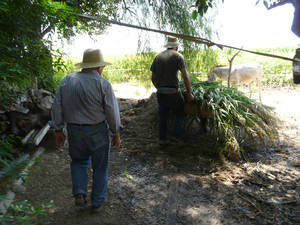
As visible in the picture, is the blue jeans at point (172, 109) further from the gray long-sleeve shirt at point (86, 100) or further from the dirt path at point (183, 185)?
the gray long-sleeve shirt at point (86, 100)

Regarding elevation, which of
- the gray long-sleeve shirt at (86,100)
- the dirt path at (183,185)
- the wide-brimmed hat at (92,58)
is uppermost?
the wide-brimmed hat at (92,58)

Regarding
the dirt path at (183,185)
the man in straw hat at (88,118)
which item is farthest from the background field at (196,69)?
the man in straw hat at (88,118)

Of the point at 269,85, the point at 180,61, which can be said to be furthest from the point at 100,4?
the point at 269,85

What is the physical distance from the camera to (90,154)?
2602 millimetres

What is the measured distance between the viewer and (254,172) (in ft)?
11.7

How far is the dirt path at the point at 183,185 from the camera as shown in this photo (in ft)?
8.55

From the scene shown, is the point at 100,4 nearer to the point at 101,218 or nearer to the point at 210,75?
the point at 210,75

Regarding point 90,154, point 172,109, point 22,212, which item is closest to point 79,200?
point 90,154

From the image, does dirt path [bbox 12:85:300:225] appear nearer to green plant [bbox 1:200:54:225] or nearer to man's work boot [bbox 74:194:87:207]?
man's work boot [bbox 74:194:87:207]

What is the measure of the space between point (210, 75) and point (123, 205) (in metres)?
6.43

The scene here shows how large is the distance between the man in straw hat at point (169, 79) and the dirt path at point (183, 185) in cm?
67

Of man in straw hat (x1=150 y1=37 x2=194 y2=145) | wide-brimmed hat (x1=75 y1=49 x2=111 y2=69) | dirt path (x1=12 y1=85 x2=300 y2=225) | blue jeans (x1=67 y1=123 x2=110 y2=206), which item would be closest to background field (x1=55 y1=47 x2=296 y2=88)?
man in straw hat (x1=150 y1=37 x2=194 y2=145)

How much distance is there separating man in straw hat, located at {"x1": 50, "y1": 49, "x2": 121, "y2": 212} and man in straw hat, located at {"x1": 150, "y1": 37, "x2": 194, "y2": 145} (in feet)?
5.51

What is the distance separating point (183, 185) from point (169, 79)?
5.51ft
